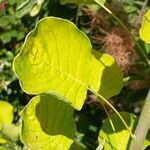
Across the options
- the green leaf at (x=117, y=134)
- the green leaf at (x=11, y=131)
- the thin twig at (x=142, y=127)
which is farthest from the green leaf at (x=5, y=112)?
the thin twig at (x=142, y=127)

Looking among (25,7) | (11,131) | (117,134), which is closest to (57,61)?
(117,134)

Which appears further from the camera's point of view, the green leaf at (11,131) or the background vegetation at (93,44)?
the background vegetation at (93,44)

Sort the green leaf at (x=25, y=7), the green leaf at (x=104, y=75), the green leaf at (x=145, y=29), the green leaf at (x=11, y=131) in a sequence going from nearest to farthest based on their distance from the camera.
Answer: the green leaf at (x=145, y=29) → the green leaf at (x=104, y=75) → the green leaf at (x=11, y=131) → the green leaf at (x=25, y=7)

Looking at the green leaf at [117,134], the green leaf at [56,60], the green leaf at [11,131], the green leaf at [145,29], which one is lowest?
the green leaf at [11,131]

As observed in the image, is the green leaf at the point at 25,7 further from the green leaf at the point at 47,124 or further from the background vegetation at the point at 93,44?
the green leaf at the point at 47,124

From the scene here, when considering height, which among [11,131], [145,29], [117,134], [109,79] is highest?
[145,29]

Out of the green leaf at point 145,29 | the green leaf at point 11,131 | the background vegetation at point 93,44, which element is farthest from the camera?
the background vegetation at point 93,44

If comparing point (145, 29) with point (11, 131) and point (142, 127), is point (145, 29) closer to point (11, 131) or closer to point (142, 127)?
point (142, 127)
